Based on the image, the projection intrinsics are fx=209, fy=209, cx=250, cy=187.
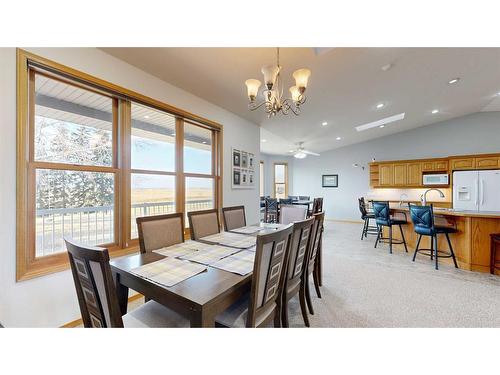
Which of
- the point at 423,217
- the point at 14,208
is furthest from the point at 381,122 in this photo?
the point at 14,208

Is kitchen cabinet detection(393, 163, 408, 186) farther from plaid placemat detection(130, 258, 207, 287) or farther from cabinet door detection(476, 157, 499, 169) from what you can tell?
plaid placemat detection(130, 258, 207, 287)

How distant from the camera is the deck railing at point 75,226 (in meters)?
1.91

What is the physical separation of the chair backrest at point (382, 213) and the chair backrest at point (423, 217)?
0.63m

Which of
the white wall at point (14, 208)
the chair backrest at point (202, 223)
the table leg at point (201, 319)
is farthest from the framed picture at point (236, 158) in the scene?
the table leg at point (201, 319)

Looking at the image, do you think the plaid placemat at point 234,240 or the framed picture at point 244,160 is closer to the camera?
the plaid placemat at point 234,240

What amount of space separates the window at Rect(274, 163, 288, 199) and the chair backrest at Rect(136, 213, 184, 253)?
24.1 feet

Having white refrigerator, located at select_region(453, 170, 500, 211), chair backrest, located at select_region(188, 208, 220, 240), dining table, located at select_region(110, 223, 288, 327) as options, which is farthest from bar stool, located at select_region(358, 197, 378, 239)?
dining table, located at select_region(110, 223, 288, 327)

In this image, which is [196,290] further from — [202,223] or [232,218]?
[232,218]

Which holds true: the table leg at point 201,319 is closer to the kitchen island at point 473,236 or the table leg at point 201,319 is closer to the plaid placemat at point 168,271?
the plaid placemat at point 168,271

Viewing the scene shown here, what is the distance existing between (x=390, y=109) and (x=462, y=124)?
→ 3.24 metres

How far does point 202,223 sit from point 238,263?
103cm

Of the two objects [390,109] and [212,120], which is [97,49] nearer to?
[212,120]
